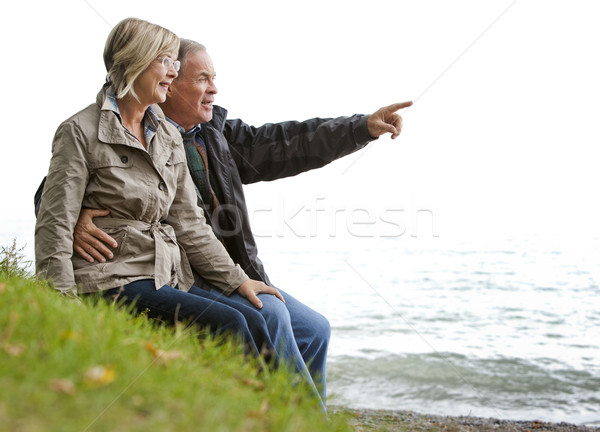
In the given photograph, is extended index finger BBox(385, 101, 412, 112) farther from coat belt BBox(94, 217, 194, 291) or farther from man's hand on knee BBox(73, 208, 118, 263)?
man's hand on knee BBox(73, 208, 118, 263)

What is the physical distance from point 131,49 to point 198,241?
104cm

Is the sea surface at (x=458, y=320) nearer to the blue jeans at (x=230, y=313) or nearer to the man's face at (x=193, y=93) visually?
the blue jeans at (x=230, y=313)

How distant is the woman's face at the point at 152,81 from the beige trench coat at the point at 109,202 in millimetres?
180

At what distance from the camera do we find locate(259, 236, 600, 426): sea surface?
932 cm

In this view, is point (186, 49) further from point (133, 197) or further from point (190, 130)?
point (133, 197)

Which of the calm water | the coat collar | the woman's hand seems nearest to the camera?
the coat collar

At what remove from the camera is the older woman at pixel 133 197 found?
2.69 m

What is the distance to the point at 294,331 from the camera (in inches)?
132

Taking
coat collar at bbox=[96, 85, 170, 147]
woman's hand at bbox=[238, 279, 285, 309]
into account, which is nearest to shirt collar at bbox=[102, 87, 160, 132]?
coat collar at bbox=[96, 85, 170, 147]

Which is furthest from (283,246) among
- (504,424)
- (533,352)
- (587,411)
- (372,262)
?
(504,424)

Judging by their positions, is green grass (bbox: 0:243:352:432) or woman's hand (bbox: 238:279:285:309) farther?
woman's hand (bbox: 238:279:285:309)

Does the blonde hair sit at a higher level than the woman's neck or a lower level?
higher

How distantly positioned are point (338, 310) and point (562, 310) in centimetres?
673

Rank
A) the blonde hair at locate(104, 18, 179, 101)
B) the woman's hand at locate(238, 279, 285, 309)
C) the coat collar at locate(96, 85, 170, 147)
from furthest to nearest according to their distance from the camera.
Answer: the woman's hand at locate(238, 279, 285, 309) < the blonde hair at locate(104, 18, 179, 101) < the coat collar at locate(96, 85, 170, 147)
